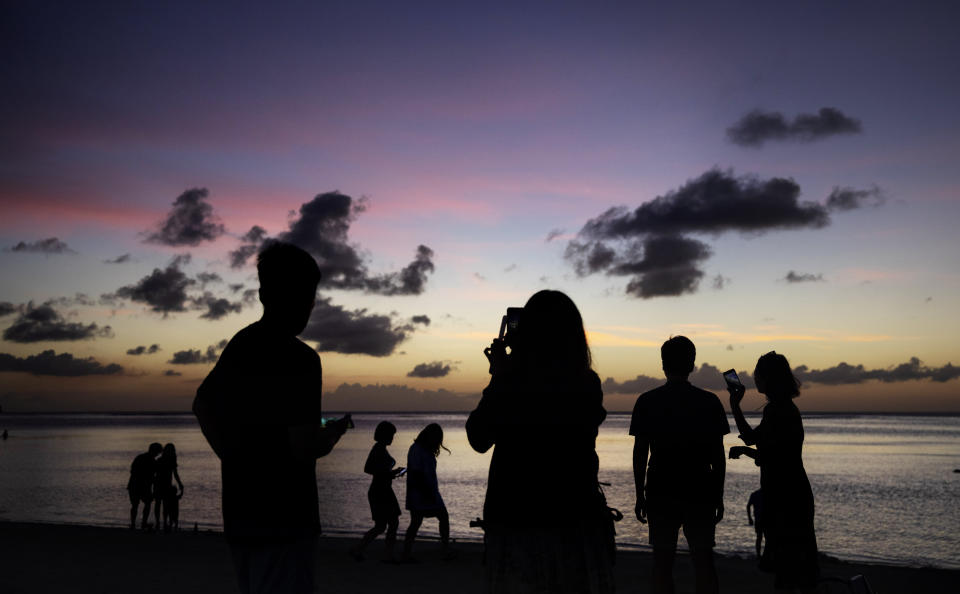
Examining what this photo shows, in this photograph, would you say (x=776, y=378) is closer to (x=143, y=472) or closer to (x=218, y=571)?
(x=218, y=571)

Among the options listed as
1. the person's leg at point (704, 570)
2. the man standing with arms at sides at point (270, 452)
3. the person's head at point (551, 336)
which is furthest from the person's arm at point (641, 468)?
the man standing with arms at sides at point (270, 452)

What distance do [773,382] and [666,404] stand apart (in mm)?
868

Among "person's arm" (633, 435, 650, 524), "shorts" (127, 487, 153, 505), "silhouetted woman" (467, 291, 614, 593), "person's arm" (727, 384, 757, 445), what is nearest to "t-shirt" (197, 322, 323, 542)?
"silhouetted woman" (467, 291, 614, 593)

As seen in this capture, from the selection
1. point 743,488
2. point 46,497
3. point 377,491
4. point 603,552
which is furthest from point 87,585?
point 743,488

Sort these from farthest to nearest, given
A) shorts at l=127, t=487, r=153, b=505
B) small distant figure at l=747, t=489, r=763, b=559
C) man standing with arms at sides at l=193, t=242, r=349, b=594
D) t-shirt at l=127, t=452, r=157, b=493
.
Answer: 1. shorts at l=127, t=487, r=153, b=505
2. t-shirt at l=127, t=452, r=157, b=493
3. small distant figure at l=747, t=489, r=763, b=559
4. man standing with arms at sides at l=193, t=242, r=349, b=594

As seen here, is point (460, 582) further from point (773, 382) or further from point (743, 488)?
point (743, 488)

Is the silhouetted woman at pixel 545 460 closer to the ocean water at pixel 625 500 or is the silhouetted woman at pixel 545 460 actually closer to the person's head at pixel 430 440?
the ocean water at pixel 625 500

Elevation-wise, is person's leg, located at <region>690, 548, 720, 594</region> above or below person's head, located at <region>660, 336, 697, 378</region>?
below

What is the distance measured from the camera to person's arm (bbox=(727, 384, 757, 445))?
5.52 meters

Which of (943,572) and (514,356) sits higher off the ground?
(514,356)

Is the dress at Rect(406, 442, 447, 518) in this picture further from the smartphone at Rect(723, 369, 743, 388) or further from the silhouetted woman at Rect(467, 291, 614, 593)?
the silhouetted woman at Rect(467, 291, 614, 593)

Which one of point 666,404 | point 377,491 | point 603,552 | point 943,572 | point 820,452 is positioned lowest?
point 820,452

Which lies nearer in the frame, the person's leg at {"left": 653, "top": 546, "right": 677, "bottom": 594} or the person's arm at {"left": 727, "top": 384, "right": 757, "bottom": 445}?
the person's leg at {"left": 653, "top": 546, "right": 677, "bottom": 594}

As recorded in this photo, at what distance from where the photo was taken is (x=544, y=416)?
316cm
